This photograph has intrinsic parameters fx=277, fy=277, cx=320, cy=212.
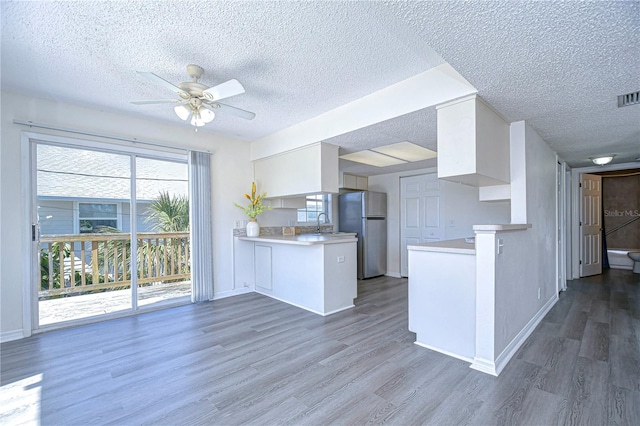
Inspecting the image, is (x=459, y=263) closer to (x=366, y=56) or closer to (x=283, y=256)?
(x=366, y=56)

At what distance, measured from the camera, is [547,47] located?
5.34 feet

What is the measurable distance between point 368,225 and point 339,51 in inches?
155

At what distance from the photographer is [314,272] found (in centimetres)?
358

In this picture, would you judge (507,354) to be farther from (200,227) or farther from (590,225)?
(590,225)

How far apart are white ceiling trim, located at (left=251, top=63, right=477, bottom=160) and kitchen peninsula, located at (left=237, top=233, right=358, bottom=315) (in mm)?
1390

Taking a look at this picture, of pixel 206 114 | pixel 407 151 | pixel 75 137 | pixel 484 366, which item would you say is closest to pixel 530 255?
pixel 484 366

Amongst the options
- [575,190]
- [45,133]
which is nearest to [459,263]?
[45,133]

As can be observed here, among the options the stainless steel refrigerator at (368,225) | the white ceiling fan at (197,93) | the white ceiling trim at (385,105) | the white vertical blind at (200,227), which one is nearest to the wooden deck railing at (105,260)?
the white vertical blind at (200,227)

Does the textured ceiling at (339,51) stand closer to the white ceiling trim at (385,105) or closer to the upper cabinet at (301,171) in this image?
the white ceiling trim at (385,105)

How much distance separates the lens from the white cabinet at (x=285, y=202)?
4.76 metres

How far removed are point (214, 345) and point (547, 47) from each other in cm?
341

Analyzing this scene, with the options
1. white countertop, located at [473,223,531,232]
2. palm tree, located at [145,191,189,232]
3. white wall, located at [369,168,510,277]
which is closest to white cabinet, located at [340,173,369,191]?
white wall, located at [369,168,510,277]

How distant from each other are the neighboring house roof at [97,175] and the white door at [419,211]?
14.1 ft

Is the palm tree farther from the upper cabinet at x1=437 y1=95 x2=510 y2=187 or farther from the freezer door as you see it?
the upper cabinet at x1=437 y1=95 x2=510 y2=187
